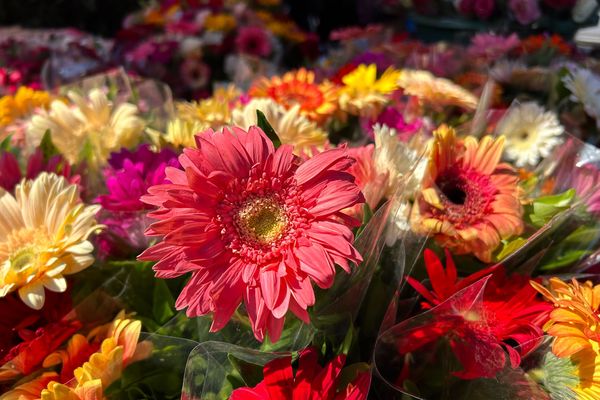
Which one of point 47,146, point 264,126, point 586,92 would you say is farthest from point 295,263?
point 586,92

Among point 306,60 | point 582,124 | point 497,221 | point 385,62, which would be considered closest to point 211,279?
point 497,221

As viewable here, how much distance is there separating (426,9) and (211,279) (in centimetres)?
210

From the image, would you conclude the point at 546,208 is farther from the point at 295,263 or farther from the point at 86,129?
the point at 86,129

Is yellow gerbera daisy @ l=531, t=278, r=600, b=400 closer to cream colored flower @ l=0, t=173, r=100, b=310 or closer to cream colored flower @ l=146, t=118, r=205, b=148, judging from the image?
cream colored flower @ l=0, t=173, r=100, b=310

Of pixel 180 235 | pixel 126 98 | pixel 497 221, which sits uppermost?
pixel 180 235

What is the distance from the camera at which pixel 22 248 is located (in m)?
0.64

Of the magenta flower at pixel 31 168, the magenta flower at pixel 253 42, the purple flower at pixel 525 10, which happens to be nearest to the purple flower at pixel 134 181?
the magenta flower at pixel 31 168

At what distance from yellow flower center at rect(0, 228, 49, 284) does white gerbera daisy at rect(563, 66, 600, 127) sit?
38.0 inches

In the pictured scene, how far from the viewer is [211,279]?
0.46 meters

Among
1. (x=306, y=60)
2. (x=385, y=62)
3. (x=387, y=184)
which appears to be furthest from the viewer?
(x=306, y=60)

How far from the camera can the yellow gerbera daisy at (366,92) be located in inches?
43.4

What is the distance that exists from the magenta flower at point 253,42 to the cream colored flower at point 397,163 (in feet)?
4.65

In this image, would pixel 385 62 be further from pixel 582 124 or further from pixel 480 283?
pixel 480 283

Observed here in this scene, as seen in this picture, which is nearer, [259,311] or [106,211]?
[259,311]
